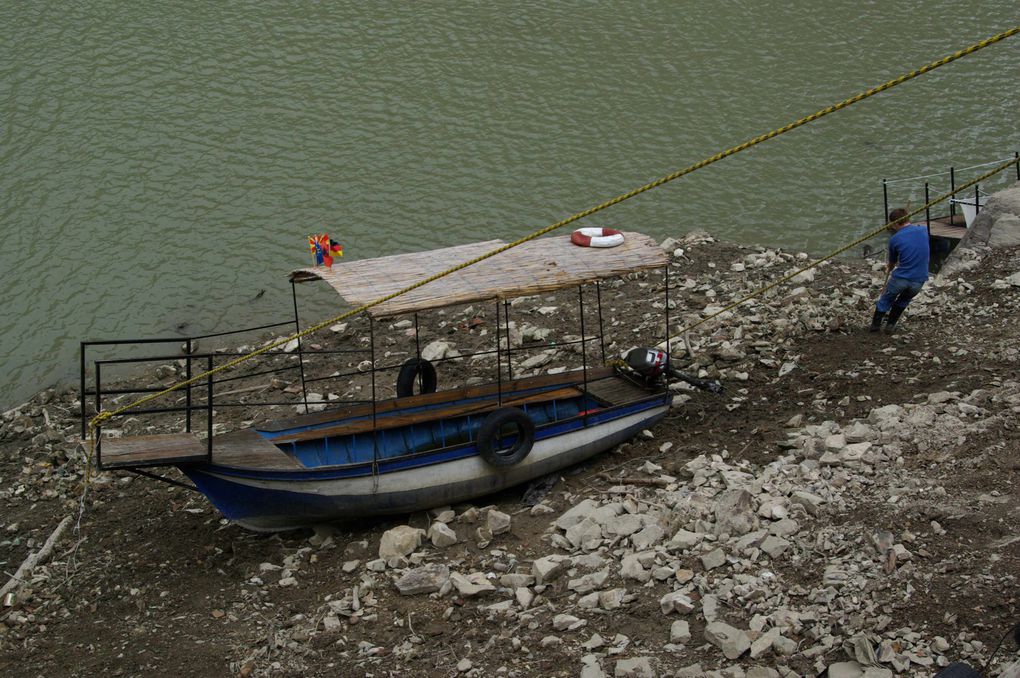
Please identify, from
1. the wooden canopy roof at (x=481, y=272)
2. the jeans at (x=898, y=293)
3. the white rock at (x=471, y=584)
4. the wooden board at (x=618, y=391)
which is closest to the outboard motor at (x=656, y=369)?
the wooden board at (x=618, y=391)


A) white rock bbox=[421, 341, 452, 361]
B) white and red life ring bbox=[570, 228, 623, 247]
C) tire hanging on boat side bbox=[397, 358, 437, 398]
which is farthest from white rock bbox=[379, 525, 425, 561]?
white rock bbox=[421, 341, 452, 361]

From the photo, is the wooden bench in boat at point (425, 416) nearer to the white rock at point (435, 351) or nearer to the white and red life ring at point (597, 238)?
the white and red life ring at point (597, 238)

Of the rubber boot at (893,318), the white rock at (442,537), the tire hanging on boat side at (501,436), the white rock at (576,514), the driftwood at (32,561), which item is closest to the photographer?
the white rock at (576,514)

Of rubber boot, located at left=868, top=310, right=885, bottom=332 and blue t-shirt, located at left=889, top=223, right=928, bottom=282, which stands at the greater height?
blue t-shirt, located at left=889, top=223, right=928, bottom=282

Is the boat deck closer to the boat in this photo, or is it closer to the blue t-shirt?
the boat

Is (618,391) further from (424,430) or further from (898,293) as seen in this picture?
(898,293)

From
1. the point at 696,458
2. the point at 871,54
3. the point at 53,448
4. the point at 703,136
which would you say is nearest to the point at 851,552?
the point at 696,458

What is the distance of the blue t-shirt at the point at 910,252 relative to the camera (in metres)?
12.4

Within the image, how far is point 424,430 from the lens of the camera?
38.1 feet

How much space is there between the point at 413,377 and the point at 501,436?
1867 millimetres

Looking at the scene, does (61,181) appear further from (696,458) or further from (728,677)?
(728,677)

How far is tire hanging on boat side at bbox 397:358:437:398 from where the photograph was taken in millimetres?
12633

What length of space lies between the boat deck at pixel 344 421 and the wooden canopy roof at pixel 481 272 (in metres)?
1.27

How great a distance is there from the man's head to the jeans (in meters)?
0.62
